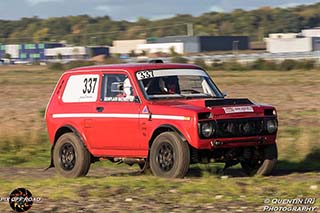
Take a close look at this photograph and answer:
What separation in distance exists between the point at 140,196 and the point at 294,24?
608 ft

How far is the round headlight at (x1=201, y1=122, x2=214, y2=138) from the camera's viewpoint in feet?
36.4

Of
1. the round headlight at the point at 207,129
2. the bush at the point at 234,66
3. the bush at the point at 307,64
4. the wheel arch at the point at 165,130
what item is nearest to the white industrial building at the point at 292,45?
the bush at the point at 234,66

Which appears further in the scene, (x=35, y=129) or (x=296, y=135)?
(x=35, y=129)

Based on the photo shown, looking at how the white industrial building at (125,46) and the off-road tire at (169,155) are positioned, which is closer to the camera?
the off-road tire at (169,155)

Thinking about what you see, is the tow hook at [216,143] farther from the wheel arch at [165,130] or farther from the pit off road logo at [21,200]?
the pit off road logo at [21,200]

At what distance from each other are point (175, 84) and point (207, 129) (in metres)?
1.64

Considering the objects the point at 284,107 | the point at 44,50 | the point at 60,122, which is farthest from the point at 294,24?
the point at 60,122

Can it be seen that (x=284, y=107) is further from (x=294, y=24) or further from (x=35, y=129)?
(x=294, y=24)

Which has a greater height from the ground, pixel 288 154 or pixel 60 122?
pixel 60 122

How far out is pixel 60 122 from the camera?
12977 mm

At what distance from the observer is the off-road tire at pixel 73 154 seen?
41.2 ft

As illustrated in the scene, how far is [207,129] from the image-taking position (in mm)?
11125

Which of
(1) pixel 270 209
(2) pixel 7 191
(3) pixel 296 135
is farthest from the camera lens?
(3) pixel 296 135

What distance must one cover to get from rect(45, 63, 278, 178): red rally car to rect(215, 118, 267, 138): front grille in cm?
1
